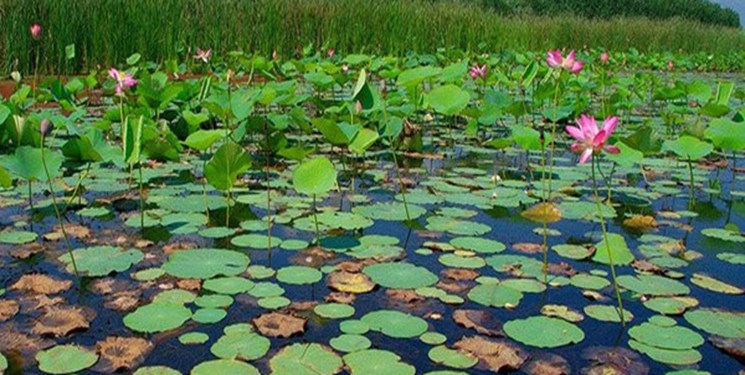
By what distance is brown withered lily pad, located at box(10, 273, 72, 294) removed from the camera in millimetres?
1839

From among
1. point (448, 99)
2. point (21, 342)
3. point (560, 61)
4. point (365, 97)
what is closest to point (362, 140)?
point (365, 97)

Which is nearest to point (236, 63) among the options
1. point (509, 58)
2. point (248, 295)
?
point (509, 58)

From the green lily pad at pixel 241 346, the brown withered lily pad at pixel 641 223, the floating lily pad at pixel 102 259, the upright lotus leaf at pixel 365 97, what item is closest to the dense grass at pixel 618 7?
the upright lotus leaf at pixel 365 97

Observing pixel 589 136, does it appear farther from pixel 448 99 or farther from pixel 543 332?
pixel 448 99

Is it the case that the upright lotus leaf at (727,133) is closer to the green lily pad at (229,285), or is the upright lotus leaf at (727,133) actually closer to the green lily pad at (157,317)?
the green lily pad at (229,285)

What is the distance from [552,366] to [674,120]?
12.1ft

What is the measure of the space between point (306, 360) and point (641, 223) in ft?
5.18

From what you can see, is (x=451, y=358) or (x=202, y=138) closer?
(x=451, y=358)

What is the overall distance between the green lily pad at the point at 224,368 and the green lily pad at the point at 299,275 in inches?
19.4

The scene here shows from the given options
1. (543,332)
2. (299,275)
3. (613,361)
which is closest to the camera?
(613,361)

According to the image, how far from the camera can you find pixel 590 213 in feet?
8.88

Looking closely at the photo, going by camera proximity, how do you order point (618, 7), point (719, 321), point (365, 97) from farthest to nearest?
point (618, 7), point (365, 97), point (719, 321)

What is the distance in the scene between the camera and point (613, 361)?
153 centimetres

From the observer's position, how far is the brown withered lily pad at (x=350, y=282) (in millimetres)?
1893
